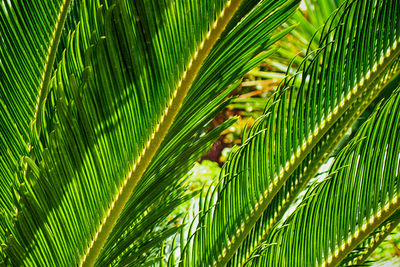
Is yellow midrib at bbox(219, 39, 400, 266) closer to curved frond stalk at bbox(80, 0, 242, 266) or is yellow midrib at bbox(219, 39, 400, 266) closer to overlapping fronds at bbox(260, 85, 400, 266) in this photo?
overlapping fronds at bbox(260, 85, 400, 266)

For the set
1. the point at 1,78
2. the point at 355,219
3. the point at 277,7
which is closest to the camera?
the point at 277,7

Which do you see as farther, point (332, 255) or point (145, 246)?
point (145, 246)

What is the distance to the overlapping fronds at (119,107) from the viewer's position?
0.88 metres

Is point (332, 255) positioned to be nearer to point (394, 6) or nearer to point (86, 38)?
point (394, 6)

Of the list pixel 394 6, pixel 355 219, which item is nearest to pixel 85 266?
pixel 355 219

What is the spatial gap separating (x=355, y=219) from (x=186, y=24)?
2.04 feet

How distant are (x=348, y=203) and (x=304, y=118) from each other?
235 millimetres

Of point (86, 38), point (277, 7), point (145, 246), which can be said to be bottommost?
point (145, 246)

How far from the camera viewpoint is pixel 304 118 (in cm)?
105

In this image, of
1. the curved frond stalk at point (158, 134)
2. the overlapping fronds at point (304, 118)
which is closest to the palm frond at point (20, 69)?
the curved frond stalk at point (158, 134)

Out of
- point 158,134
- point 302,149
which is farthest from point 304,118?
point 158,134

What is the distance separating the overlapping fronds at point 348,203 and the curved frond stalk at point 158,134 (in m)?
0.37

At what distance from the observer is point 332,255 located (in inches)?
41.4

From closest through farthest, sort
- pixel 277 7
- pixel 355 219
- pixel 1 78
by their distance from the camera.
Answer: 1. pixel 277 7
2. pixel 355 219
3. pixel 1 78
